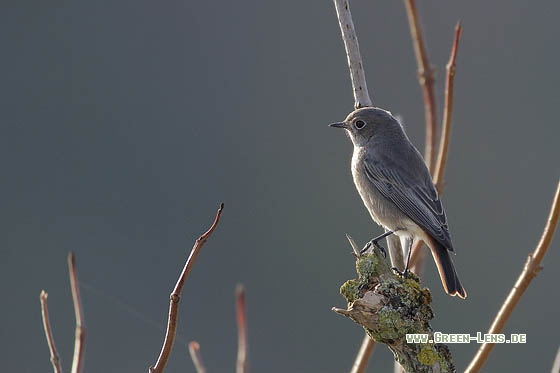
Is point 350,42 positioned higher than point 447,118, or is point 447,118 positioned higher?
point 350,42

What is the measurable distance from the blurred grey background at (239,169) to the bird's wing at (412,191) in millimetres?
11767

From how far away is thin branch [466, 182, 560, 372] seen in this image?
3902 mm

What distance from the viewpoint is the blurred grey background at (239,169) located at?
20438 mm

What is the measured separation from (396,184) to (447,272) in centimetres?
95

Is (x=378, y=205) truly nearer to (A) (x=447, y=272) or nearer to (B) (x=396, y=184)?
(B) (x=396, y=184)

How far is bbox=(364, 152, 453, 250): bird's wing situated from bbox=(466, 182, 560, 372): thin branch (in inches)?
67.1

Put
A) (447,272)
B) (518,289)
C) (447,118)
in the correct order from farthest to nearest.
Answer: (447,272) < (447,118) < (518,289)

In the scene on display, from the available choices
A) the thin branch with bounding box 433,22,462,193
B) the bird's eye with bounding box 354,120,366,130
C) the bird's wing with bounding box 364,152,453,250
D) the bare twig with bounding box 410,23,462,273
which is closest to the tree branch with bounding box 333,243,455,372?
the bare twig with bounding box 410,23,462,273

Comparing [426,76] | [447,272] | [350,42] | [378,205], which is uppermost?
[350,42]

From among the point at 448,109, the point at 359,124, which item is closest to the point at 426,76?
the point at 448,109

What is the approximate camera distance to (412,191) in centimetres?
627

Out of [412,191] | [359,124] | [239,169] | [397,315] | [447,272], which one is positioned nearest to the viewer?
[397,315]

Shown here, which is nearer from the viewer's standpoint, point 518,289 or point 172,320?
point 172,320

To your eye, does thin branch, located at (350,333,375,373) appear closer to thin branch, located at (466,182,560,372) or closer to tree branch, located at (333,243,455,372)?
tree branch, located at (333,243,455,372)
